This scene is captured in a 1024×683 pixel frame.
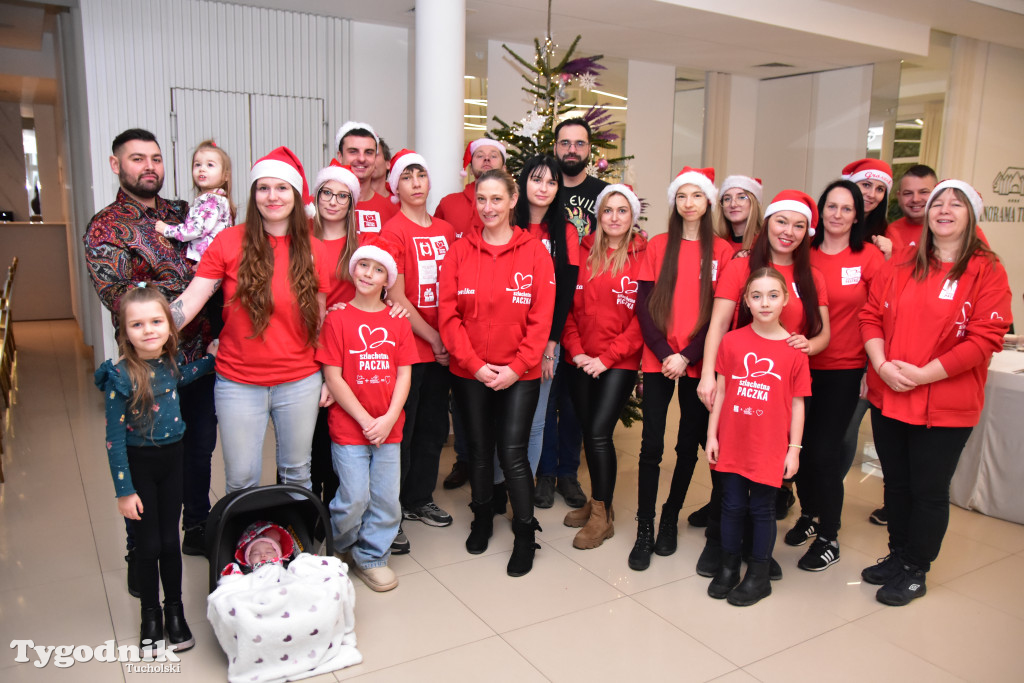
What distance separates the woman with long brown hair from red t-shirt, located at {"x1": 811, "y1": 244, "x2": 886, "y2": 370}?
2.19m

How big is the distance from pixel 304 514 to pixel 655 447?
1523 mm

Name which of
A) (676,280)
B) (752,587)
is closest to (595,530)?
(752,587)

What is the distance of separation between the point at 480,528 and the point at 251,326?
1391 millimetres

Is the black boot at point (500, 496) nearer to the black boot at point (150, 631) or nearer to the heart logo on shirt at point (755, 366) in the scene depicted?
the heart logo on shirt at point (755, 366)

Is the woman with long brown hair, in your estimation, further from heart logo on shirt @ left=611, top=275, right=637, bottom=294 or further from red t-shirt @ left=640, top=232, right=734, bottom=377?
A: red t-shirt @ left=640, top=232, right=734, bottom=377

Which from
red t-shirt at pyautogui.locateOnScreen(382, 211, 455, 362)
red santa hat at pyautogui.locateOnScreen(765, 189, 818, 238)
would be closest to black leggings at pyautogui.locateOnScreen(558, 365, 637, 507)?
red t-shirt at pyautogui.locateOnScreen(382, 211, 455, 362)

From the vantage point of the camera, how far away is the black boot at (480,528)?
3.31 m

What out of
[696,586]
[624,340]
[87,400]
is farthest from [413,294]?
[87,400]

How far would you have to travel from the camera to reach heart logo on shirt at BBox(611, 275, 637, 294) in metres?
3.32

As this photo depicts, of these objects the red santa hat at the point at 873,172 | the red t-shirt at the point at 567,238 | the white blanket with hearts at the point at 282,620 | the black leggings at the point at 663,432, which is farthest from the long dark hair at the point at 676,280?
the white blanket with hearts at the point at 282,620

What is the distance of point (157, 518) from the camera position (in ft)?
7.88

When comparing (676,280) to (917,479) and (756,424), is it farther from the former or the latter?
(917,479)

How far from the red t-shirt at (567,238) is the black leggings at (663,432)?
0.63 meters

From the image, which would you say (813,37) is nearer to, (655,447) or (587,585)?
(655,447)
